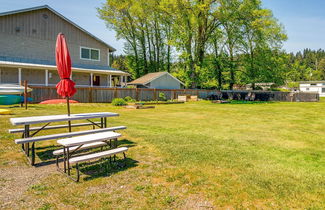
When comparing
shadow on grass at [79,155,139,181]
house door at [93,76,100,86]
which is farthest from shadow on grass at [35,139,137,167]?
house door at [93,76,100,86]

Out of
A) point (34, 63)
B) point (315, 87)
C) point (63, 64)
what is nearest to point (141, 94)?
point (34, 63)

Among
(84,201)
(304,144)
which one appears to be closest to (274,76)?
(304,144)

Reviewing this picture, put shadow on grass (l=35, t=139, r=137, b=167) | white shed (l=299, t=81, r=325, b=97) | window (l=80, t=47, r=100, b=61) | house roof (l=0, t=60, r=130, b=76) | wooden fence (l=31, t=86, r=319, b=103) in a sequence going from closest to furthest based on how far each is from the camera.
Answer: shadow on grass (l=35, t=139, r=137, b=167)
house roof (l=0, t=60, r=130, b=76)
wooden fence (l=31, t=86, r=319, b=103)
window (l=80, t=47, r=100, b=61)
white shed (l=299, t=81, r=325, b=97)

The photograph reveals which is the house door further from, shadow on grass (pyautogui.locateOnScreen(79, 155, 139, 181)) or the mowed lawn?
shadow on grass (pyautogui.locateOnScreen(79, 155, 139, 181))

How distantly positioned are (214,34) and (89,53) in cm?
2255

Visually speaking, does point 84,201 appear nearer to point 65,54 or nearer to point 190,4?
point 65,54

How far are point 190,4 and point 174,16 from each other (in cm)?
371

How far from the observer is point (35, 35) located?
23172mm

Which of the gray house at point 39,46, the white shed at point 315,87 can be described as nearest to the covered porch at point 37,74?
the gray house at point 39,46

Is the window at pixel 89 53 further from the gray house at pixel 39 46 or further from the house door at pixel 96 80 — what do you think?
the house door at pixel 96 80

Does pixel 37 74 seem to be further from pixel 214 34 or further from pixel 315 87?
pixel 315 87

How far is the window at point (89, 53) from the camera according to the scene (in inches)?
1057

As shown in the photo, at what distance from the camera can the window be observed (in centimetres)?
2686

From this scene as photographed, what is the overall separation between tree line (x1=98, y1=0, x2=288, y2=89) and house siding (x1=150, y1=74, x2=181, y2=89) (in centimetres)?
183
